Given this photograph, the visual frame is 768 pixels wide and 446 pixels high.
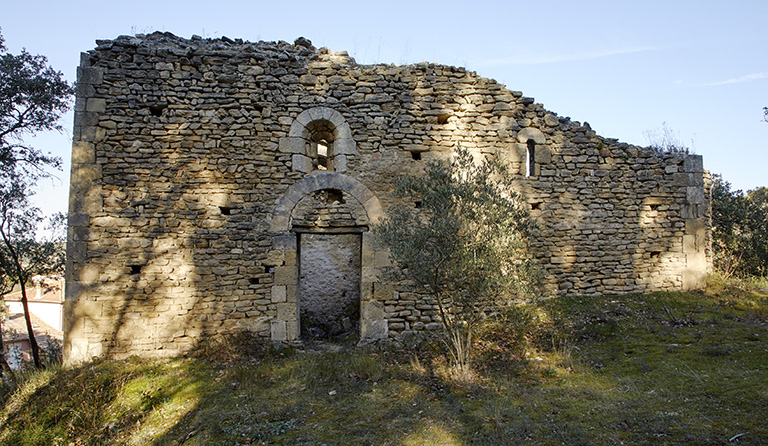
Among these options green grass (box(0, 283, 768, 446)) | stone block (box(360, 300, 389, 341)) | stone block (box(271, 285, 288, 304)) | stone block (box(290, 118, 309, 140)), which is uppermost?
stone block (box(290, 118, 309, 140))

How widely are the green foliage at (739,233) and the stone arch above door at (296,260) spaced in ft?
27.1

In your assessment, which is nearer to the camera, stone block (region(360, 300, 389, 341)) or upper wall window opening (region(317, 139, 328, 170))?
stone block (region(360, 300, 389, 341))

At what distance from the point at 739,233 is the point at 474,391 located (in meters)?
9.27

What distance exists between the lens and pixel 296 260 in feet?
26.3

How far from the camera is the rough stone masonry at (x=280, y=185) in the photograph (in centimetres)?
770

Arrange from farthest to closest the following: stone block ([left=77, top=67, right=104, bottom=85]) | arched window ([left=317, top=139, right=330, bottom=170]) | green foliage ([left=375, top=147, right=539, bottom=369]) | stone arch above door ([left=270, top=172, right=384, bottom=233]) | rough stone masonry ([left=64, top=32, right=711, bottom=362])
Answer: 1. arched window ([left=317, top=139, right=330, bottom=170])
2. stone arch above door ([left=270, top=172, right=384, bottom=233])
3. stone block ([left=77, top=67, right=104, bottom=85])
4. rough stone masonry ([left=64, top=32, right=711, bottom=362])
5. green foliage ([left=375, top=147, right=539, bottom=369])

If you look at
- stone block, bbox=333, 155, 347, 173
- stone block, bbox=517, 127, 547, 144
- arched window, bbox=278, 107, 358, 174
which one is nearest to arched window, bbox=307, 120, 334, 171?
arched window, bbox=278, 107, 358, 174

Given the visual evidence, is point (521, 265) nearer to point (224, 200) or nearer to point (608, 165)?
point (608, 165)

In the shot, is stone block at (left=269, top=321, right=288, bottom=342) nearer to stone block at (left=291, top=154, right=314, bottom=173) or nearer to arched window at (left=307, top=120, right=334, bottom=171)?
stone block at (left=291, top=154, right=314, bottom=173)

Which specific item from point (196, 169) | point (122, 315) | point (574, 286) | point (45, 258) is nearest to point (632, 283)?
point (574, 286)

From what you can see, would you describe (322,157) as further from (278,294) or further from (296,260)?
(278,294)

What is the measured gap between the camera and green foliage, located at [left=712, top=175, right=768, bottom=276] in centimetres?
1040

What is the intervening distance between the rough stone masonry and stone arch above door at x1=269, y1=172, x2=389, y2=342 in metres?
0.03

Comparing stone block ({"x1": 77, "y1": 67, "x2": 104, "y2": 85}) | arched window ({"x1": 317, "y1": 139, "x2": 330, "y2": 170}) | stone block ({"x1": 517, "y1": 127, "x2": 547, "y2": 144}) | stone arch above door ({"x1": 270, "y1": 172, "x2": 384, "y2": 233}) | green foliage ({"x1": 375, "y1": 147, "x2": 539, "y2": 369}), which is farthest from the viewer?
arched window ({"x1": 317, "y1": 139, "x2": 330, "y2": 170})
